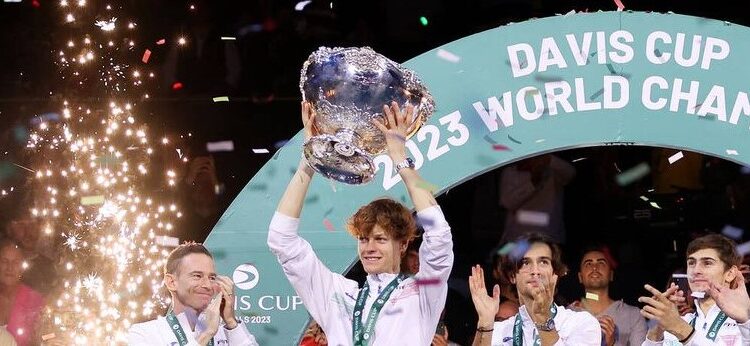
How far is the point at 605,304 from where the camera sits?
24.2ft

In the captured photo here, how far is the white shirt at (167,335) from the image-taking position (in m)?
5.88

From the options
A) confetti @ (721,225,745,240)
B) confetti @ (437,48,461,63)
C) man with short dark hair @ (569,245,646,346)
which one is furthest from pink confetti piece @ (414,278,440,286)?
confetti @ (721,225,745,240)

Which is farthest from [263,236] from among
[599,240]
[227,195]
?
[599,240]

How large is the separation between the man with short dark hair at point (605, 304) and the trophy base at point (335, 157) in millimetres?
2372

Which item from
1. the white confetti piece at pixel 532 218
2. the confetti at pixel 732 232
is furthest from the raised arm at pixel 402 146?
the confetti at pixel 732 232

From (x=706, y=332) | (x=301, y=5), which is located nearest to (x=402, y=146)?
(x=706, y=332)

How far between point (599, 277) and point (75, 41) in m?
3.09

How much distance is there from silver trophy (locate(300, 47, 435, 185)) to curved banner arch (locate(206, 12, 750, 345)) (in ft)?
3.98

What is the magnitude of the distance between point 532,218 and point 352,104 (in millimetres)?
2946

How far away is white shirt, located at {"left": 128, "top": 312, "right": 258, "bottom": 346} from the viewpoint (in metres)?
5.88

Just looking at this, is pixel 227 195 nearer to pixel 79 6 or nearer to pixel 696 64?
pixel 79 6

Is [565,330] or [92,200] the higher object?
[92,200]

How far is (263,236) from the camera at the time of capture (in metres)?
6.69

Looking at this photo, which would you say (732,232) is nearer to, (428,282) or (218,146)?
(218,146)
